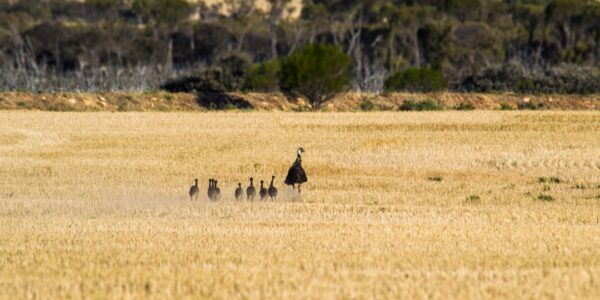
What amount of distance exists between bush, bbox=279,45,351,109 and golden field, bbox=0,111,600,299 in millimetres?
16244

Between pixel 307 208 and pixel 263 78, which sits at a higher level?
pixel 307 208

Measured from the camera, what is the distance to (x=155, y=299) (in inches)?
494

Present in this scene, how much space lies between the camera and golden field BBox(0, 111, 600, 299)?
Answer: 1363cm

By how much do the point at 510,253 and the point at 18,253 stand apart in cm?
720

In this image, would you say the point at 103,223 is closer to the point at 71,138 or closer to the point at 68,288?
the point at 68,288

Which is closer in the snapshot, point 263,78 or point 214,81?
point 214,81

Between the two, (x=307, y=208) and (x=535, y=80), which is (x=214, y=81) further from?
(x=307, y=208)

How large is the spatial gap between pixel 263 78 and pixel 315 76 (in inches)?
576

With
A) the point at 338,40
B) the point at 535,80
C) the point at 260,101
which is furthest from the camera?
the point at 338,40

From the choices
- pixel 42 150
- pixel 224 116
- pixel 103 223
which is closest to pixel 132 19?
pixel 224 116

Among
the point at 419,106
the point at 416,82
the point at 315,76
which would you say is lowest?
the point at 416,82

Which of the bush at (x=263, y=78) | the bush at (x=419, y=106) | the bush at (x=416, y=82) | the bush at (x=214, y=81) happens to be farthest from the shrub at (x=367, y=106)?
the bush at (x=263, y=78)

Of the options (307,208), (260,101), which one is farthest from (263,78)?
(307,208)

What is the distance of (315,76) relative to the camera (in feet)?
205
